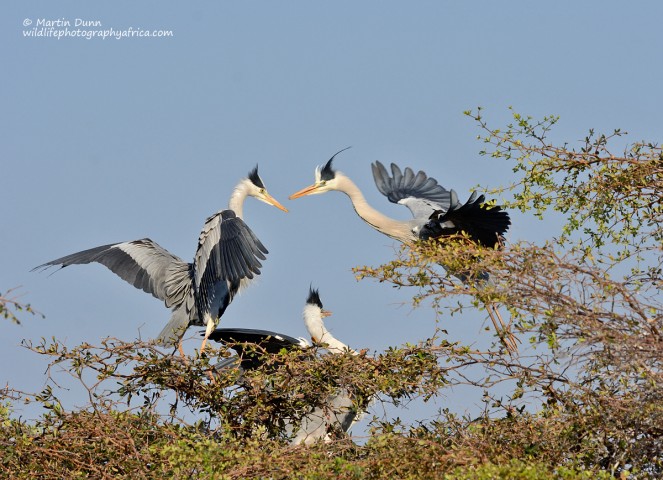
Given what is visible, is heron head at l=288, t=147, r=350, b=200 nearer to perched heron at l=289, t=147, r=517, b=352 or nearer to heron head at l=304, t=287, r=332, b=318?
perched heron at l=289, t=147, r=517, b=352

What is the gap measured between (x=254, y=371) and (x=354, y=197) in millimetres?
5542

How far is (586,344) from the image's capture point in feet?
13.2

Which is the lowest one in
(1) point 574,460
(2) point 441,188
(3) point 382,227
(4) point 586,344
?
(1) point 574,460

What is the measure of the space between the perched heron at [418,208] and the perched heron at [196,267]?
133 cm

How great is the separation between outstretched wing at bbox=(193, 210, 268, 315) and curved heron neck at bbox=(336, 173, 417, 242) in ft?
6.17

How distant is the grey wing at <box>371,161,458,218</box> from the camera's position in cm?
1050

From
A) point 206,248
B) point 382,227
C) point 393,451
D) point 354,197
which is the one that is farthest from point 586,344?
point 354,197

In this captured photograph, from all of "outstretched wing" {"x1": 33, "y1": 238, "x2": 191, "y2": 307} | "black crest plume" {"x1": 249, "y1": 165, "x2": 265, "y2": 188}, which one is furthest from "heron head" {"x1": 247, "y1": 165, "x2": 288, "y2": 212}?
"outstretched wing" {"x1": 33, "y1": 238, "x2": 191, "y2": 307}

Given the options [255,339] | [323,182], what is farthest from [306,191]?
[255,339]

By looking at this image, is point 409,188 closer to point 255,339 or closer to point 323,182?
point 323,182

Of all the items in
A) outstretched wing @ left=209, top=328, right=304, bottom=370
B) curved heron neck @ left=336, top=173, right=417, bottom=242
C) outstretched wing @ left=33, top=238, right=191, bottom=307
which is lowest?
outstretched wing @ left=209, top=328, right=304, bottom=370

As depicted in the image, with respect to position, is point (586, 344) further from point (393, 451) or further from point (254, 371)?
point (254, 371)

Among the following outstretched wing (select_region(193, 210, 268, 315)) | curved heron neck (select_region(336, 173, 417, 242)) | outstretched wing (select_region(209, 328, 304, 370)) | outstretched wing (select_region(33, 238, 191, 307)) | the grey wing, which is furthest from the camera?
the grey wing

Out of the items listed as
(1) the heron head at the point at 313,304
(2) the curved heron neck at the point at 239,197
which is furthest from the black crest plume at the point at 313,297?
(2) the curved heron neck at the point at 239,197
